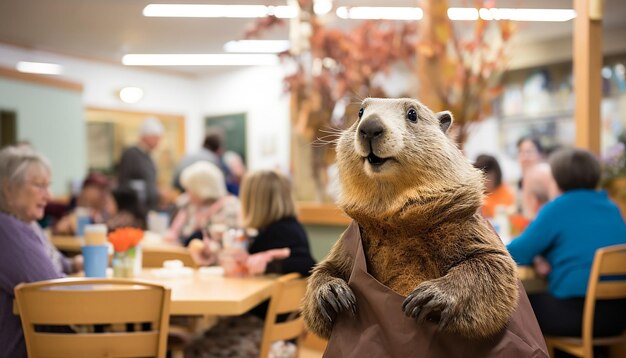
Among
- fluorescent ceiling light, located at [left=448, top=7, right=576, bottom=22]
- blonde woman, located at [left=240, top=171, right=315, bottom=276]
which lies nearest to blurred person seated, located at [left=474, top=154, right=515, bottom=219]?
blonde woman, located at [left=240, top=171, right=315, bottom=276]

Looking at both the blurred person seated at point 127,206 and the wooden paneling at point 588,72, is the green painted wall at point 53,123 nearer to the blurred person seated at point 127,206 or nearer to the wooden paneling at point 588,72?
the blurred person seated at point 127,206

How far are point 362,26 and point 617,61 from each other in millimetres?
4881

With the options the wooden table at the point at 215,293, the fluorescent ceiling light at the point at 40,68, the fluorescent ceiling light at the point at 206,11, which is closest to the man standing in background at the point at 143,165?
the fluorescent ceiling light at the point at 206,11

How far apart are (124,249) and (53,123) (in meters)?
6.41

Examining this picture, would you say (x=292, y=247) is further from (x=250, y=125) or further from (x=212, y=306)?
(x=250, y=125)

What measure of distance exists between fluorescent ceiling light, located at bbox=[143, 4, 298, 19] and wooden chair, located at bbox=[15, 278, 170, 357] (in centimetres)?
435

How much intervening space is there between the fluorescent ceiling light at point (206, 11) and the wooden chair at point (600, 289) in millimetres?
3956

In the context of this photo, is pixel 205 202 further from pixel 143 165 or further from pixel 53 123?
pixel 53 123

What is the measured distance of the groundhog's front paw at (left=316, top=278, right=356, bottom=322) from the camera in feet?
4.18

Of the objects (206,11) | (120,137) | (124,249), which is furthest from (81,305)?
(120,137)

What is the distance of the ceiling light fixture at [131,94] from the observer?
376 inches

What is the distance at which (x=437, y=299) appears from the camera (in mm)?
1157

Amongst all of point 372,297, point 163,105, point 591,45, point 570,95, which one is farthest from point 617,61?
point 372,297

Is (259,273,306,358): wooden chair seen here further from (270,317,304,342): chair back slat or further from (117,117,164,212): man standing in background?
(117,117,164,212): man standing in background
